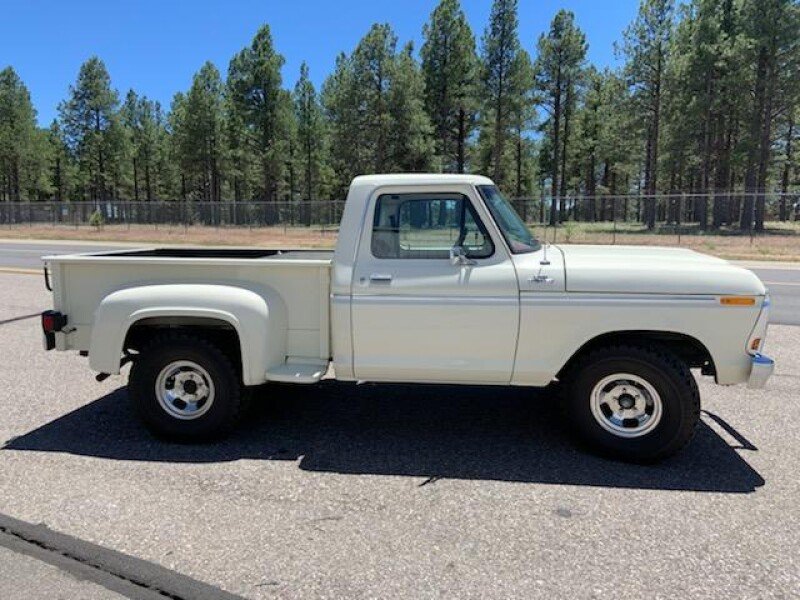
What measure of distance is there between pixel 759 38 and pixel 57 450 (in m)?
42.9

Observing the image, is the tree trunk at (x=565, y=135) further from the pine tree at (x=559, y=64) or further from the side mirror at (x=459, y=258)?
the side mirror at (x=459, y=258)

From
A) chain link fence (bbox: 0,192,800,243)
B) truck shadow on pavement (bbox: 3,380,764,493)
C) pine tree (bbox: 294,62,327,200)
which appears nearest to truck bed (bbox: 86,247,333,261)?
truck shadow on pavement (bbox: 3,380,764,493)

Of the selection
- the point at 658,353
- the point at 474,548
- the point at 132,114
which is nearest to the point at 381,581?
the point at 474,548

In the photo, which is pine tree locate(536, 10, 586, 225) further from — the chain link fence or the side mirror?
the side mirror

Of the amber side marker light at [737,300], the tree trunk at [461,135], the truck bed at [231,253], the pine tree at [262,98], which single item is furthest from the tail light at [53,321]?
the pine tree at [262,98]

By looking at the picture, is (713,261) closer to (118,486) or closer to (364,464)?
(364,464)

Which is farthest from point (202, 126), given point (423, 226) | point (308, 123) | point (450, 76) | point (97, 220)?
point (423, 226)

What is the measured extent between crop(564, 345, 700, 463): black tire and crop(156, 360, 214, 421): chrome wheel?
2.65 meters

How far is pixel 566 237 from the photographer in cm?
3266

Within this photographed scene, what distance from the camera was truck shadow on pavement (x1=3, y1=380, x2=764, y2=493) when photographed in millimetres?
4121

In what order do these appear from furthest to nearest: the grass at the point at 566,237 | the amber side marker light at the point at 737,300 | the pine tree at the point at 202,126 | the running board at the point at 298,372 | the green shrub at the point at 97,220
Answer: the pine tree at the point at 202,126
the green shrub at the point at 97,220
the grass at the point at 566,237
the running board at the point at 298,372
the amber side marker light at the point at 737,300

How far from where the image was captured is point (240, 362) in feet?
15.3

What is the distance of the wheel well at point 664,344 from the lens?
420cm

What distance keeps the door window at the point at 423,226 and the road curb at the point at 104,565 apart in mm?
2371
